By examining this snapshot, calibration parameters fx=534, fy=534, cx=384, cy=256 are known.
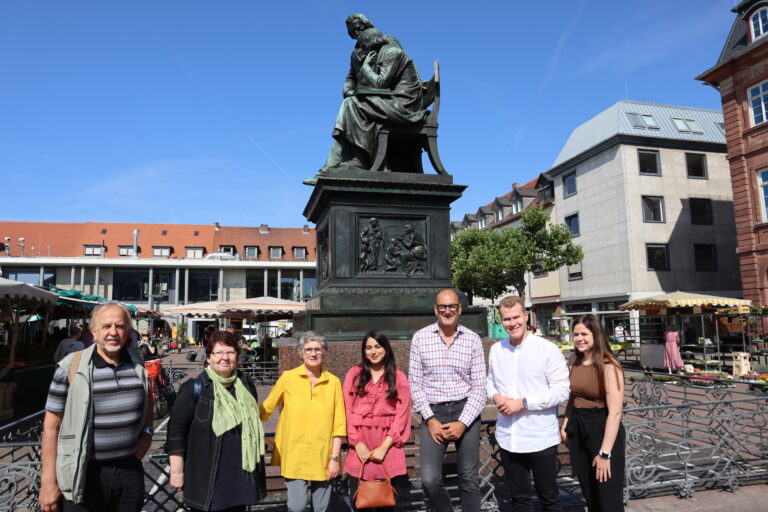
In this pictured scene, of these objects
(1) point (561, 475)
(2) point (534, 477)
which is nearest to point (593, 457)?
(2) point (534, 477)

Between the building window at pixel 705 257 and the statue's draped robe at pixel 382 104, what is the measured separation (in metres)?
32.7

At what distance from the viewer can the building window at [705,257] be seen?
110 ft

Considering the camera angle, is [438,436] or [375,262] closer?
[438,436]

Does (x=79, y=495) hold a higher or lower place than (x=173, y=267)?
lower

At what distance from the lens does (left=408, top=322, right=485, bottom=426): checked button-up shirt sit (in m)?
3.73

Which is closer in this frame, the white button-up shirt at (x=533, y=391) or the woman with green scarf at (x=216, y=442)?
the woman with green scarf at (x=216, y=442)

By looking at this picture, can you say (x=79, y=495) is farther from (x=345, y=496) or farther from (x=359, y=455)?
(x=345, y=496)

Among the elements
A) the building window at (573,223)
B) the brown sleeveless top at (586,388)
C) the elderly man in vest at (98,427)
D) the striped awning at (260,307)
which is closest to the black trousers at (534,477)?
the brown sleeveless top at (586,388)

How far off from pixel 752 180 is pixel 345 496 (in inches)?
1030

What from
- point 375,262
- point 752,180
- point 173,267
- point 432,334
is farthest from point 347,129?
point 173,267

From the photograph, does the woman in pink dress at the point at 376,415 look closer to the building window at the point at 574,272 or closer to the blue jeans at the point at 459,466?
the blue jeans at the point at 459,466

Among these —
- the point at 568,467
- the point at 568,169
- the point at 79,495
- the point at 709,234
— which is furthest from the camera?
the point at 568,169

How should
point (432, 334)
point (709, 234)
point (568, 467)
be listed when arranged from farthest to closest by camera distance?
point (709, 234), point (568, 467), point (432, 334)

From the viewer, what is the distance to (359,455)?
3.46 m
